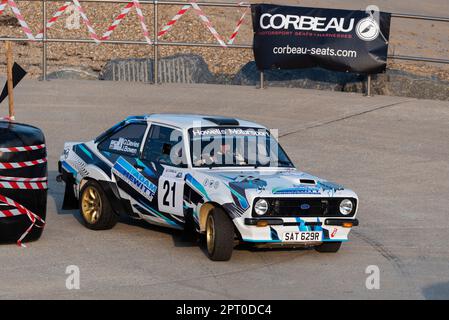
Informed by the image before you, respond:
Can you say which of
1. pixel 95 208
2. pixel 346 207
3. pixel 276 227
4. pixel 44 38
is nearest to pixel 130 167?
pixel 95 208

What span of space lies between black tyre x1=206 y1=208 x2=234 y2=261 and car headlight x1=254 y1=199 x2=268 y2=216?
0.33 meters

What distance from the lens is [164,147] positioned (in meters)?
12.6

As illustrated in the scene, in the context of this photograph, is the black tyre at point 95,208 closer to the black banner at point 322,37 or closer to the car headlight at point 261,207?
the car headlight at point 261,207

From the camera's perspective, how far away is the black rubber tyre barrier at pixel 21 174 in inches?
466

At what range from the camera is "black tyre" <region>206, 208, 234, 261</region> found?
11.3 metres

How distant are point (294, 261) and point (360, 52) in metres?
10.0

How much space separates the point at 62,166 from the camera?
13.9 meters

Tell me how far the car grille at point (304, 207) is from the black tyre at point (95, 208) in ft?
7.84

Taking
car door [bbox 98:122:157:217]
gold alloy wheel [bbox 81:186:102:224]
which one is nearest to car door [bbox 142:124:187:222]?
car door [bbox 98:122:157:217]

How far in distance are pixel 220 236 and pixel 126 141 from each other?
2.37m

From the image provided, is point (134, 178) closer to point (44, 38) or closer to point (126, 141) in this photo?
point (126, 141)

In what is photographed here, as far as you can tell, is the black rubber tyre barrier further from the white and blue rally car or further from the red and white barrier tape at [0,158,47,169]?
the white and blue rally car

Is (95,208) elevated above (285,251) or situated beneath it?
elevated above
